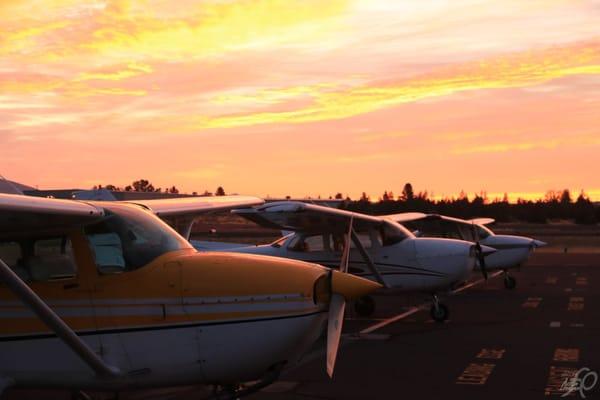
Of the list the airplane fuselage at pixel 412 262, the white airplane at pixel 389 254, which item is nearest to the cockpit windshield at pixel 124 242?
the white airplane at pixel 389 254

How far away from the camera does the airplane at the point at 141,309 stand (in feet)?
21.7

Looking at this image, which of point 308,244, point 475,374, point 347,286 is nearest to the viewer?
point 347,286

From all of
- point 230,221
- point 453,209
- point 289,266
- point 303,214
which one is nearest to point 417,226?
point 303,214

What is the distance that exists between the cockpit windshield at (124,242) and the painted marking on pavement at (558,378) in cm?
488

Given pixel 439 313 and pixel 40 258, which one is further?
pixel 439 313

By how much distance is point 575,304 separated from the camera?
62.7 ft

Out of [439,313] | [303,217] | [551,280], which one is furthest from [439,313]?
[551,280]

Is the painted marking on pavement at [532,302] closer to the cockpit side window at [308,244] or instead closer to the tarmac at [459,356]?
the tarmac at [459,356]

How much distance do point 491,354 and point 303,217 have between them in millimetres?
4473

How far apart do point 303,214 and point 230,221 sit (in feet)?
→ 327

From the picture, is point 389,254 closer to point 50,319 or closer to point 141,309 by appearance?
point 141,309

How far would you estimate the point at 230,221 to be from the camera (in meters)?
113

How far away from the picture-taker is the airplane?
6609 millimetres

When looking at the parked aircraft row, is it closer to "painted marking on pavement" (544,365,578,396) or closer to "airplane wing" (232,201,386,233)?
"painted marking on pavement" (544,365,578,396)
